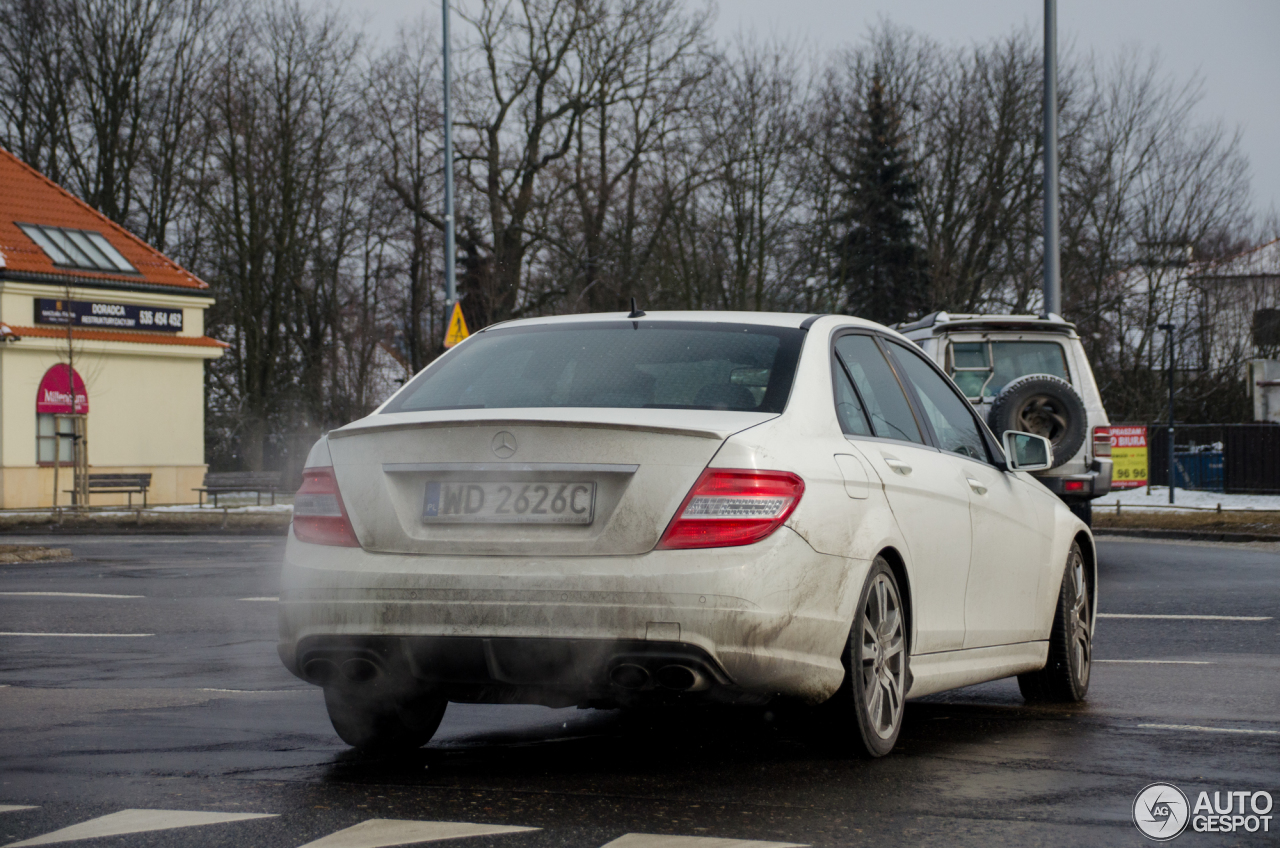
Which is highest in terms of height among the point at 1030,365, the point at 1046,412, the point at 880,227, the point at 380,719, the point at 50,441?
the point at 880,227

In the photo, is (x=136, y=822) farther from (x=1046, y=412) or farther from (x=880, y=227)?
(x=880, y=227)

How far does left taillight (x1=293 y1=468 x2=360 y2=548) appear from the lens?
201 inches

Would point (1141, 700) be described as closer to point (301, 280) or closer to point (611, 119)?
point (611, 119)

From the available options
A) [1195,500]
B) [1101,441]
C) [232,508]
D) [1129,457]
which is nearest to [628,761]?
[1101,441]

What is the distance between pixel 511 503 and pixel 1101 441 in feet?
37.6

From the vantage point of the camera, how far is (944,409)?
6.68m

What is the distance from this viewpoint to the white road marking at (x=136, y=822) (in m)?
4.34

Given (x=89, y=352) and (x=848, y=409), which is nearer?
(x=848, y=409)

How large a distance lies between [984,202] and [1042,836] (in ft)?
133

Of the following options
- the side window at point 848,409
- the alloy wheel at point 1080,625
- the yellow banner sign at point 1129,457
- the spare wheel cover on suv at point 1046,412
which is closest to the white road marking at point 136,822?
the side window at point 848,409

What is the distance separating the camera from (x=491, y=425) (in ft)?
16.3

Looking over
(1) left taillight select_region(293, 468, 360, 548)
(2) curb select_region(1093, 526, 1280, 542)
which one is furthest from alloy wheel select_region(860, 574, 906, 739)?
(2) curb select_region(1093, 526, 1280, 542)

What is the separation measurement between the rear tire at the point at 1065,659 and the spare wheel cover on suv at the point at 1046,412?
6.84 meters

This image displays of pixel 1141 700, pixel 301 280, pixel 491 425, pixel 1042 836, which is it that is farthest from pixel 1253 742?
pixel 301 280
